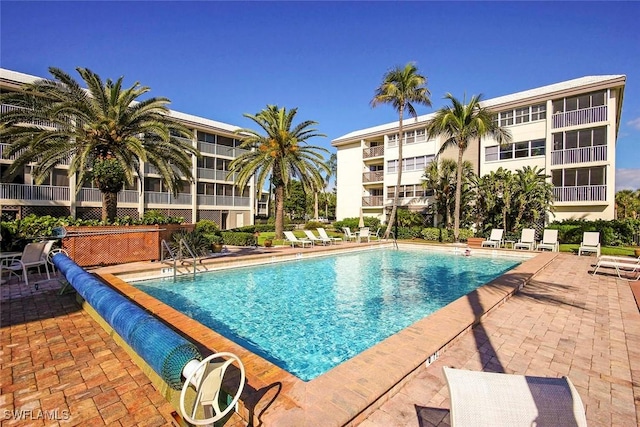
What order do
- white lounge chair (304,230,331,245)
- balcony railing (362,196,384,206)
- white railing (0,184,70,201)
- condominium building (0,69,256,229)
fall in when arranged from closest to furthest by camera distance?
white lounge chair (304,230,331,245), white railing (0,184,70,201), condominium building (0,69,256,229), balcony railing (362,196,384,206)

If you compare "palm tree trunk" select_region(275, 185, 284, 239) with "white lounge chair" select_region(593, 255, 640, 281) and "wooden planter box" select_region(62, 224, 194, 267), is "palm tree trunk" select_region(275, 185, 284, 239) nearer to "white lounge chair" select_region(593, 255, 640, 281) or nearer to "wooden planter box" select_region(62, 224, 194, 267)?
"wooden planter box" select_region(62, 224, 194, 267)

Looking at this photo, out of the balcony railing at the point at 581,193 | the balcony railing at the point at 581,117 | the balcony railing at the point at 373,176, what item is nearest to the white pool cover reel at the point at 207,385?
the balcony railing at the point at 581,193

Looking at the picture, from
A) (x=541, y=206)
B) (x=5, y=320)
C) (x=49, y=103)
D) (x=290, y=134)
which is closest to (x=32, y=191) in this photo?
(x=49, y=103)

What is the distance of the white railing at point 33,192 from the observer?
19.5 m

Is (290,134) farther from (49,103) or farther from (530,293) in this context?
(530,293)

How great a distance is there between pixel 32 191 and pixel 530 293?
27.3 metres

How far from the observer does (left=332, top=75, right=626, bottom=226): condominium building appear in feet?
64.8

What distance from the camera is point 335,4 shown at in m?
14.5

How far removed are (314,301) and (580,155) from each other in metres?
22.0

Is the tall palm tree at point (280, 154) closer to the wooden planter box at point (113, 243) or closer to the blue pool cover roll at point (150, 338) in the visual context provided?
the wooden planter box at point (113, 243)

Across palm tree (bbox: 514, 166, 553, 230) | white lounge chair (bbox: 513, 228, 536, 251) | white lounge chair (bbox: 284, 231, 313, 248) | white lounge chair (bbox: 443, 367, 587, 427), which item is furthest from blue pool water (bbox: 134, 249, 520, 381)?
palm tree (bbox: 514, 166, 553, 230)

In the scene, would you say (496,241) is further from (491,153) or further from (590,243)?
(491,153)

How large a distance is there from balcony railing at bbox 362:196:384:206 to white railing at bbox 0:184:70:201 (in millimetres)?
24605

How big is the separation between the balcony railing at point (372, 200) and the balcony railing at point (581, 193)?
46.4 feet
